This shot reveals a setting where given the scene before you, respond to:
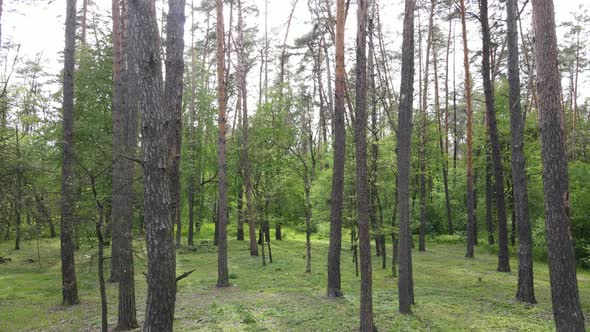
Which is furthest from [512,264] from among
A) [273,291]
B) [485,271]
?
[273,291]

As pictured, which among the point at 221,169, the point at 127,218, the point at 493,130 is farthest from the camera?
the point at 493,130

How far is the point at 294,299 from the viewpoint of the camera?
10500 mm

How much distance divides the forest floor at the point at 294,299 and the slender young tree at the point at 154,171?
1.83 m

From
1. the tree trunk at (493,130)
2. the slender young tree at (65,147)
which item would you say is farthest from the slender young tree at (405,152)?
the slender young tree at (65,147)

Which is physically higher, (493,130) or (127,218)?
(493,130)

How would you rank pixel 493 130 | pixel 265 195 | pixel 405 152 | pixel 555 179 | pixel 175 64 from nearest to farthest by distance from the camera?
pixel 175 64 < pixel 555 179 < pixel 405 152 < pixel 493 130 < pixel 265 195

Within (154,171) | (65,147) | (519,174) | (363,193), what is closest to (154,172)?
(154,171)

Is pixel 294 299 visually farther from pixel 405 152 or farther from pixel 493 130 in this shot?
pixel 493 130

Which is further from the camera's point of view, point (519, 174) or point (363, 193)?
point (519, 174)

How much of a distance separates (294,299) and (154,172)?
715 cm

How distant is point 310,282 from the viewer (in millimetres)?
13148

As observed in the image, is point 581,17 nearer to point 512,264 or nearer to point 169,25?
point 512,264

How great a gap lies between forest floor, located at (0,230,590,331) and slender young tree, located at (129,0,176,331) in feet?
6.00

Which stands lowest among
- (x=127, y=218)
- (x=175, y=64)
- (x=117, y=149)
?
(x=127, y=218)
